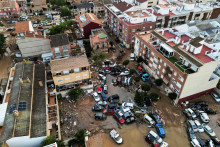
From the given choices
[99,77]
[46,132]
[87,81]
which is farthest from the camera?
[99,77]

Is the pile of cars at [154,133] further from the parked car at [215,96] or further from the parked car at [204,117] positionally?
the parked car at [215,96]

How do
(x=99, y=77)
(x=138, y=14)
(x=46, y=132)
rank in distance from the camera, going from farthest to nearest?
(x=138, y=14), (x=99, y=77), (x=46, y=132)

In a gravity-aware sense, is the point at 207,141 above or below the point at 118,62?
below

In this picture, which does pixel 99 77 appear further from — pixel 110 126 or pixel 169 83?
pixel 169 83

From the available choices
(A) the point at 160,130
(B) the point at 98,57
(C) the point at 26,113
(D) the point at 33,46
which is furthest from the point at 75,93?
(D) the point at 33,46

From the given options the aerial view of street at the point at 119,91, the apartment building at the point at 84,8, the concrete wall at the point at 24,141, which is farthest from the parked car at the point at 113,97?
the apartment building at the point at 84,8

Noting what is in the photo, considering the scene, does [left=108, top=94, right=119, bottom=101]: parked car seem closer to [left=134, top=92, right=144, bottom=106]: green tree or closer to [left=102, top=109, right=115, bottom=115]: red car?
[left=102, top=109, right=115, bottom=115]: red car

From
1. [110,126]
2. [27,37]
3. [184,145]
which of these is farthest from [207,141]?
[27,37]

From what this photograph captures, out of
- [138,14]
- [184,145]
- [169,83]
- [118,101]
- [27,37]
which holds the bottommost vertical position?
[184,145]

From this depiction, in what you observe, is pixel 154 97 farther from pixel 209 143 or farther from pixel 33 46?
pixel 33 46
